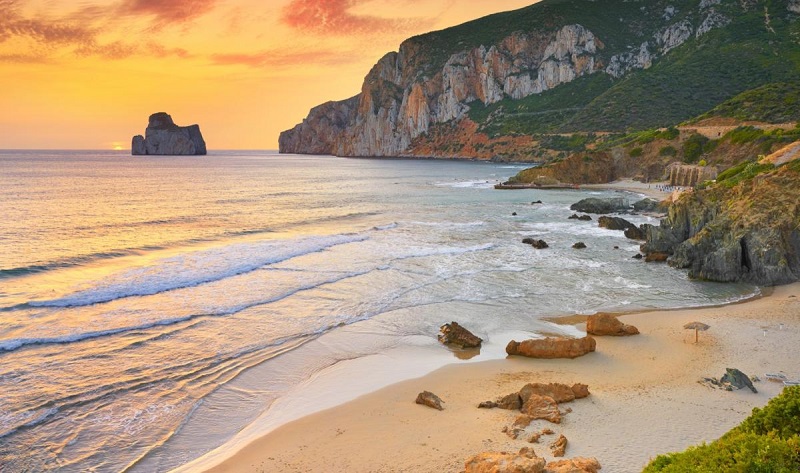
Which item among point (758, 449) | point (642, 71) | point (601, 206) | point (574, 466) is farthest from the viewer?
point (642, 71)

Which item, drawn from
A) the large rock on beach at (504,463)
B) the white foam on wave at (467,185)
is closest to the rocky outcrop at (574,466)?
the large rock on beach at (504,463)

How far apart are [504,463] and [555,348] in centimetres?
875

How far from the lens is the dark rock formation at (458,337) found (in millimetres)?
19453

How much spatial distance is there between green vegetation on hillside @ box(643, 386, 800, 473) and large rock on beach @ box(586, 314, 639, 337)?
11.4m

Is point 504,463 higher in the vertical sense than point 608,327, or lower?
higher

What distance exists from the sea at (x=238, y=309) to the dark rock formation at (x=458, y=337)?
470 mm

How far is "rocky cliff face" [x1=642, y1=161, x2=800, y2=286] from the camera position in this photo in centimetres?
2773

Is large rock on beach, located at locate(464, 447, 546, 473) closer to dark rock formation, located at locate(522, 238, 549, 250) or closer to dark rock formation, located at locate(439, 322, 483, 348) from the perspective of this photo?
dark rock formation, located at locate(439, 322, 483, 348)

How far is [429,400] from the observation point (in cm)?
1462

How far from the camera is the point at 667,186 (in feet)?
247

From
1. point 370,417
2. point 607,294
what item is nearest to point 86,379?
point 370,417

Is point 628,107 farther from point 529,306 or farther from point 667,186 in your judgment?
point 529,306

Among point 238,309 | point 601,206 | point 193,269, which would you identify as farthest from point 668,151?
point 238,309

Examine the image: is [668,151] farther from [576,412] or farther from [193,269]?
[576,412]
